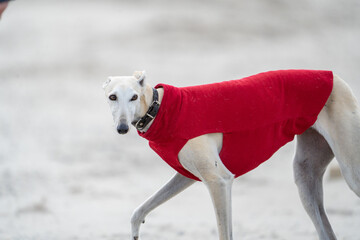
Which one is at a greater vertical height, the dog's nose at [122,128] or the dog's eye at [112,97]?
the dog's eye at [112,97]

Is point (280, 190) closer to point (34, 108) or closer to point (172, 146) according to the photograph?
point (172, 146)

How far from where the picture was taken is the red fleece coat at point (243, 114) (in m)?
3.20

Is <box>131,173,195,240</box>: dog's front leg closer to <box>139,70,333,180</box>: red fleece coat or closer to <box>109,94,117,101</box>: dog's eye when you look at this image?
<box>139,70,333,180</box>: red fleece coat

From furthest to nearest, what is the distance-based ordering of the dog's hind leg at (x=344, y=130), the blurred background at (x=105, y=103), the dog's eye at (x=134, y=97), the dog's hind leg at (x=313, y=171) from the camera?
the blurred background at (x=105, y=103) → the dog's hind leg at (x=313, y=171) → the dog's hind leg at (x=344, y=130) → the dog's eye at (x=134, y=97)

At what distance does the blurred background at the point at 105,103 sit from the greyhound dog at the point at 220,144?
3.62 ft

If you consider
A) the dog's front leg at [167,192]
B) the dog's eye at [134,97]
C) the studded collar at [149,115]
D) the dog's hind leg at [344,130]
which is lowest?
the dog's front leg at [167,192]

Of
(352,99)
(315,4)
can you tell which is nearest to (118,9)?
(315,4)

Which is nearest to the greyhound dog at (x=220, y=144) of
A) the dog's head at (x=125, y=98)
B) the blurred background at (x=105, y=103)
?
the dog's head at (x=125, y=98)

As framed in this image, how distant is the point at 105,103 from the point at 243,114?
22.0 feet

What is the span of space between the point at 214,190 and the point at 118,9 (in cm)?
1299

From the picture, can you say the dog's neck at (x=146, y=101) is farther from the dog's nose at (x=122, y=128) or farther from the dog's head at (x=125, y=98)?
the dog's nose at (x=122, y=128)

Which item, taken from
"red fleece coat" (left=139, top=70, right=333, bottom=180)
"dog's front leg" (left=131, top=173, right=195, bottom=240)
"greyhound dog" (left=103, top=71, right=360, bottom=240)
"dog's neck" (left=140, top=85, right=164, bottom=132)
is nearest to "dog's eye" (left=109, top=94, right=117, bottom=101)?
"greyhound dog" (left=103, top=71, right=360, bottom=240)

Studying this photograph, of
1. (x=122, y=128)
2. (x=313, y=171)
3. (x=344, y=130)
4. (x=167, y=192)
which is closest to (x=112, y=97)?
(x=122, y=128)

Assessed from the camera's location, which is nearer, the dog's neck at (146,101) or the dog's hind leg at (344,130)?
the dog's neck at (146,101)
